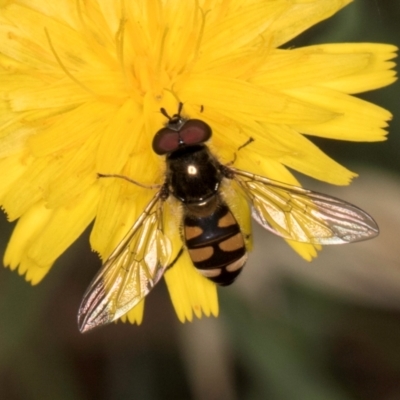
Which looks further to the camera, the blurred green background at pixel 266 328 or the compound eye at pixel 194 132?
the blurred green background at pixel 266 328

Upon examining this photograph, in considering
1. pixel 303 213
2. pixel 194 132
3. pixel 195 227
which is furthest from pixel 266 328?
pixel 194 132

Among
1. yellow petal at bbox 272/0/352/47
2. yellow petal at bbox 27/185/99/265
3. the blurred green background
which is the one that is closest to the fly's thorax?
yellow petal at bbox 27/185/99/265

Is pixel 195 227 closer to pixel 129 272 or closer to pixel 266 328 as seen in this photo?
pixel 129 272

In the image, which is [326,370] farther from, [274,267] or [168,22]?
[168,22]

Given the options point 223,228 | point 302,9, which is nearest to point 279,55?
point 302,9

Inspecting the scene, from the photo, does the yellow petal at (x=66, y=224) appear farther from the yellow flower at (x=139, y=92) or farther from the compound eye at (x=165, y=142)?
the compound eye at (x=165, y=142)

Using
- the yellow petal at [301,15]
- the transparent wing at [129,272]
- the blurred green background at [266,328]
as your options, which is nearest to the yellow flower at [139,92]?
the yellow petal at [301,15]
